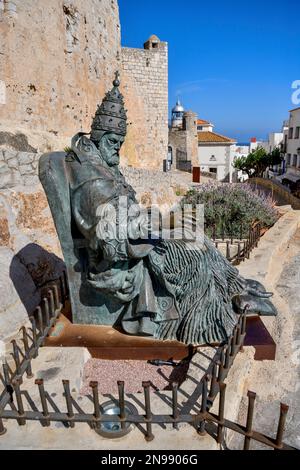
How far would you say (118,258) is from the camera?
2.58 m

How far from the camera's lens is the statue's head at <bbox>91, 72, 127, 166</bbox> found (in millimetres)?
2642

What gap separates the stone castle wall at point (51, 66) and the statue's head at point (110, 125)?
5.62 m

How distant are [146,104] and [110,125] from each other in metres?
17.9

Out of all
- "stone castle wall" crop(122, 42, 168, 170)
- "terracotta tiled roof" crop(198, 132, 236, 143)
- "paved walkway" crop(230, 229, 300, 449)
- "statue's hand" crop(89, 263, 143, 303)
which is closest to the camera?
"paved walkway" crop(230, 229, 300, 449)

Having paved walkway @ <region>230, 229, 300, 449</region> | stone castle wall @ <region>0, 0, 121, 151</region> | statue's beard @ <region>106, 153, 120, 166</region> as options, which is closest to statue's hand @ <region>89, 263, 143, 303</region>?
statue's beard @ <region>106, 153, 120, 166</region>

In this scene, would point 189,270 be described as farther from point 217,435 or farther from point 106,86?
point 106,86

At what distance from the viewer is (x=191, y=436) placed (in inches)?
73.8

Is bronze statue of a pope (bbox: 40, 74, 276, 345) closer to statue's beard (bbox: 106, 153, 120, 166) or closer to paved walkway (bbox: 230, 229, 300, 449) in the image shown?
statue's beard (bbox: 106, 153, 120, 166)

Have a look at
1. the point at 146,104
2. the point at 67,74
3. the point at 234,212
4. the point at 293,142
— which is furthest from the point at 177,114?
the point at 234,212

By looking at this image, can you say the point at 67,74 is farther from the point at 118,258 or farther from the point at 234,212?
the point at 118,258

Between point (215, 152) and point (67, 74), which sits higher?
point (67, 74)

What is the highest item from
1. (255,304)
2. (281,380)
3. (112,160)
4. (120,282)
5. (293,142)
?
(293,142)

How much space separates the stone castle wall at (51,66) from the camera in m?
9.00

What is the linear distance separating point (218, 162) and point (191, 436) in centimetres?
4000
